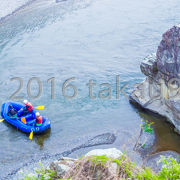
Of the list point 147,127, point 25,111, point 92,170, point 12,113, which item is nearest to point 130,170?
point 92,170

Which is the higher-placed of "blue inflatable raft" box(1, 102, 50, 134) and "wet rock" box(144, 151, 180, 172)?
"blue inflatable raft" box(1, 102, 50, 134)

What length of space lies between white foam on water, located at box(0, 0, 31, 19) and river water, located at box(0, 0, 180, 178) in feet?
1.84

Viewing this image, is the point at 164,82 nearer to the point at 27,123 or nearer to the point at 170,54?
the point at 170,54

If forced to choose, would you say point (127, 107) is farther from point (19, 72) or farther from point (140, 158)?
point (19, 72)

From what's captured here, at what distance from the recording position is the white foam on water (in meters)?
33.5

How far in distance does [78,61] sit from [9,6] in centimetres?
1749

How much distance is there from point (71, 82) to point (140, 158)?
8901mm

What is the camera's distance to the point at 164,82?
45.4 ft

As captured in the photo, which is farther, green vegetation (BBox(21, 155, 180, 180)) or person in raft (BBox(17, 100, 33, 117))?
person in raft (BBox(17, 100, 33, 117))

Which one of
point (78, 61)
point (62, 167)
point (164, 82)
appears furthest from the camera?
point (78, 61)

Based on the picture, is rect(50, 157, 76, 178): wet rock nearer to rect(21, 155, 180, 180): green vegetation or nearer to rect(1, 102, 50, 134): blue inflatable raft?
rect(21, 155, 180, 180): green vegetation

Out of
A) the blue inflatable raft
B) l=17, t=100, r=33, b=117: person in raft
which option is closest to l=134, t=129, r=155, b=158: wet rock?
the blue inflatable raft

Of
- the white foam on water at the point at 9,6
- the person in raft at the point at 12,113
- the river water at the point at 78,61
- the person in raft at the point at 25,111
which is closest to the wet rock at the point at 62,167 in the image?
the river water at the point at 78,61

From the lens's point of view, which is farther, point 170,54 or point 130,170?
point 170,54
